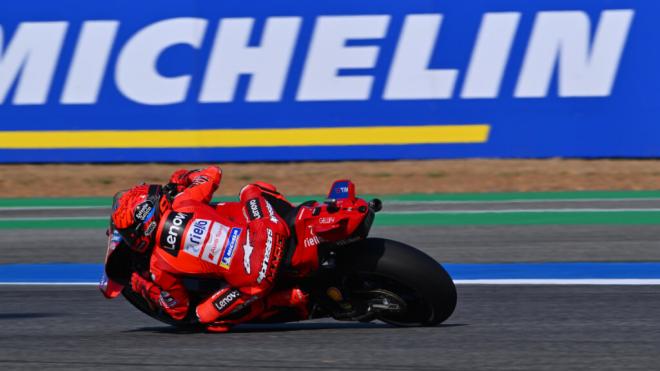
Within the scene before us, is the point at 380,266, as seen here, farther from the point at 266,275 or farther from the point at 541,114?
the point at 541,114

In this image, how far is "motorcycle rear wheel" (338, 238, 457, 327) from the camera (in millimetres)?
5594

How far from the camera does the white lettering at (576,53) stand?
1359 cm

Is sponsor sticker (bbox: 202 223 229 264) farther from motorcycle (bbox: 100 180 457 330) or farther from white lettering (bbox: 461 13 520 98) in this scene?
white lettering (bbox: 461 13 520 98)

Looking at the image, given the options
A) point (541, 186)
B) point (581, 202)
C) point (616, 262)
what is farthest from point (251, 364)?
point (541, 186)

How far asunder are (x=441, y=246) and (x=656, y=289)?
9.16 ft

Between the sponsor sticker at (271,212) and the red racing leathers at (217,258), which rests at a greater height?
the sponsor sticker at (271,212)

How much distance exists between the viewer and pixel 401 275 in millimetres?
5594

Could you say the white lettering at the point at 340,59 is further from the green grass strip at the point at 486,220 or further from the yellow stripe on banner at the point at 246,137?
the green grass strip at the point at 486,220

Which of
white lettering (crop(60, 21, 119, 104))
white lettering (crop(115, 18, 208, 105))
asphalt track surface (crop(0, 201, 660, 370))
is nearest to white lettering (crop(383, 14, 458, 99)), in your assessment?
white lettering (crop(115, 18, 208, 105))

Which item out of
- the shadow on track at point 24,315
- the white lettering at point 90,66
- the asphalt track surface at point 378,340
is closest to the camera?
the asphalt track surface at point 378,340

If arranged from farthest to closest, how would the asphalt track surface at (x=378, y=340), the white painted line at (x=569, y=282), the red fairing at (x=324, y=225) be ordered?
the white painted line at (x=569, y=282)
the red fairing at (x=324, y=225)
the asphalt track surface at (x=378, y=340)

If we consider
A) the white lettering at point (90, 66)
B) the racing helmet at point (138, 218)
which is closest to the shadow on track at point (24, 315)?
the racing helmet at point (138, 218)

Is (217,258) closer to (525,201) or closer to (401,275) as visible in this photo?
(401,275)

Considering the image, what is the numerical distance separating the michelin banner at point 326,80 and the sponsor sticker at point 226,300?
8.24 metres
